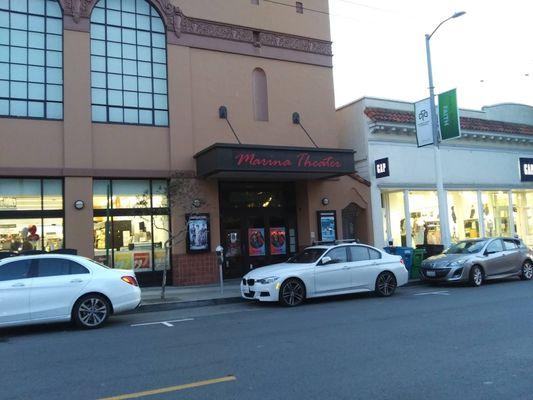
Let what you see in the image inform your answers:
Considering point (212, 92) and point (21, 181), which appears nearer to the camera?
point (21, 181)

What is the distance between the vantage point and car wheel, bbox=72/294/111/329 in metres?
10.1

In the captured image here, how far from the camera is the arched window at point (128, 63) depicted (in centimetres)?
1672

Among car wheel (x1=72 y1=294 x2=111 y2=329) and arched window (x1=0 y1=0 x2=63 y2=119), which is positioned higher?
arched window (x1=0 y1=0 x2=63 y2=119)

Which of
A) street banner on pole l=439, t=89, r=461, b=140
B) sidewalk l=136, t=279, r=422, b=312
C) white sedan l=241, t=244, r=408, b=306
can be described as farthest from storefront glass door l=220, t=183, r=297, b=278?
street banner on pole l=439, t=89, r=461, b=140

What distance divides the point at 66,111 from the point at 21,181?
98.9 inches

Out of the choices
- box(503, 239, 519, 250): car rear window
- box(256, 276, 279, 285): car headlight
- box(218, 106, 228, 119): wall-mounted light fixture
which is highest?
box(218, 106, 228, 119): wall-mounted light fixture

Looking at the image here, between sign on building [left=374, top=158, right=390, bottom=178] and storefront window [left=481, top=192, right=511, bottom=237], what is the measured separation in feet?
23.6

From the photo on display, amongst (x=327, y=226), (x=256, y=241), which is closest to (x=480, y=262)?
(x=327, y=226)

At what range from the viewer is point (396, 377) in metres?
5.93

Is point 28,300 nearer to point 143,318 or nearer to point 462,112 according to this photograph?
point 143,318

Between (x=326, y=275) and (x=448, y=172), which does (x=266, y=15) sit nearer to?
(x=448, y=172)

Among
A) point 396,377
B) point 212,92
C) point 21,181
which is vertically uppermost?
point 212,92

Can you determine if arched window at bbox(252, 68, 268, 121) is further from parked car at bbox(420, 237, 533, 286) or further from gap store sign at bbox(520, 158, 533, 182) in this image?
gap store sign at bbox(520, 158, 533, 182)

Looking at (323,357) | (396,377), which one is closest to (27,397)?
(323,357)
